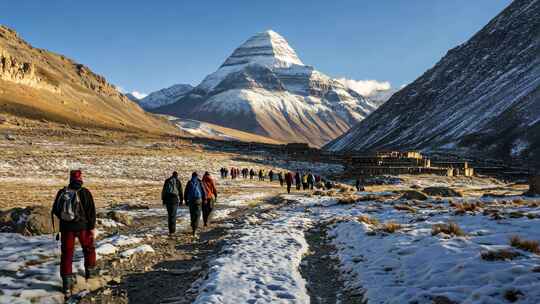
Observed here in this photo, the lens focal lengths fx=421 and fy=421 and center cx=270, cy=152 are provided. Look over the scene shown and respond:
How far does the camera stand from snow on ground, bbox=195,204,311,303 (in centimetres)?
791

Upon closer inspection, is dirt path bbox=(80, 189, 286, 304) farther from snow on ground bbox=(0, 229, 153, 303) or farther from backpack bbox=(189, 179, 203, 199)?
backpack bbox=(189, 179, 203, 199)

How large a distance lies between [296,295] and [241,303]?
112 cm

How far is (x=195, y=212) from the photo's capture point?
14.8 m

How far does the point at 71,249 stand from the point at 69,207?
2.74ft

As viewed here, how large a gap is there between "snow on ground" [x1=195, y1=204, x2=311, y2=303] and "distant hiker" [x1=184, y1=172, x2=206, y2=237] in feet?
4.72

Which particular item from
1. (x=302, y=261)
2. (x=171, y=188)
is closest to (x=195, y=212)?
(x=171, y=188)

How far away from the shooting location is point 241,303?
24.7 ft

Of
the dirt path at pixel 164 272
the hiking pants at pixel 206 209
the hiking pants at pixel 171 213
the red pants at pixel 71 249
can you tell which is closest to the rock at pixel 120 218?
the hiking pants at pixel 206 209

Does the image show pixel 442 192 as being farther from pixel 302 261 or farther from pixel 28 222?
pixel 28 222

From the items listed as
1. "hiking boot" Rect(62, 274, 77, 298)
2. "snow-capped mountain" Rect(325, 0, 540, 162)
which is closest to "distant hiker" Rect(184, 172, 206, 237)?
"hiking boot" Rect(62, 274, 77, 298)

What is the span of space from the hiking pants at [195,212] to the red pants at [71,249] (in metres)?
5.73

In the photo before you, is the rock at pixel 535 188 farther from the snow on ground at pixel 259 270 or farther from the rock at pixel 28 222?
the rock at pixel 28 222

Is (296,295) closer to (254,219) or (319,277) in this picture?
(319,277)

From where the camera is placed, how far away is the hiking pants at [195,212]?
1465 cm
